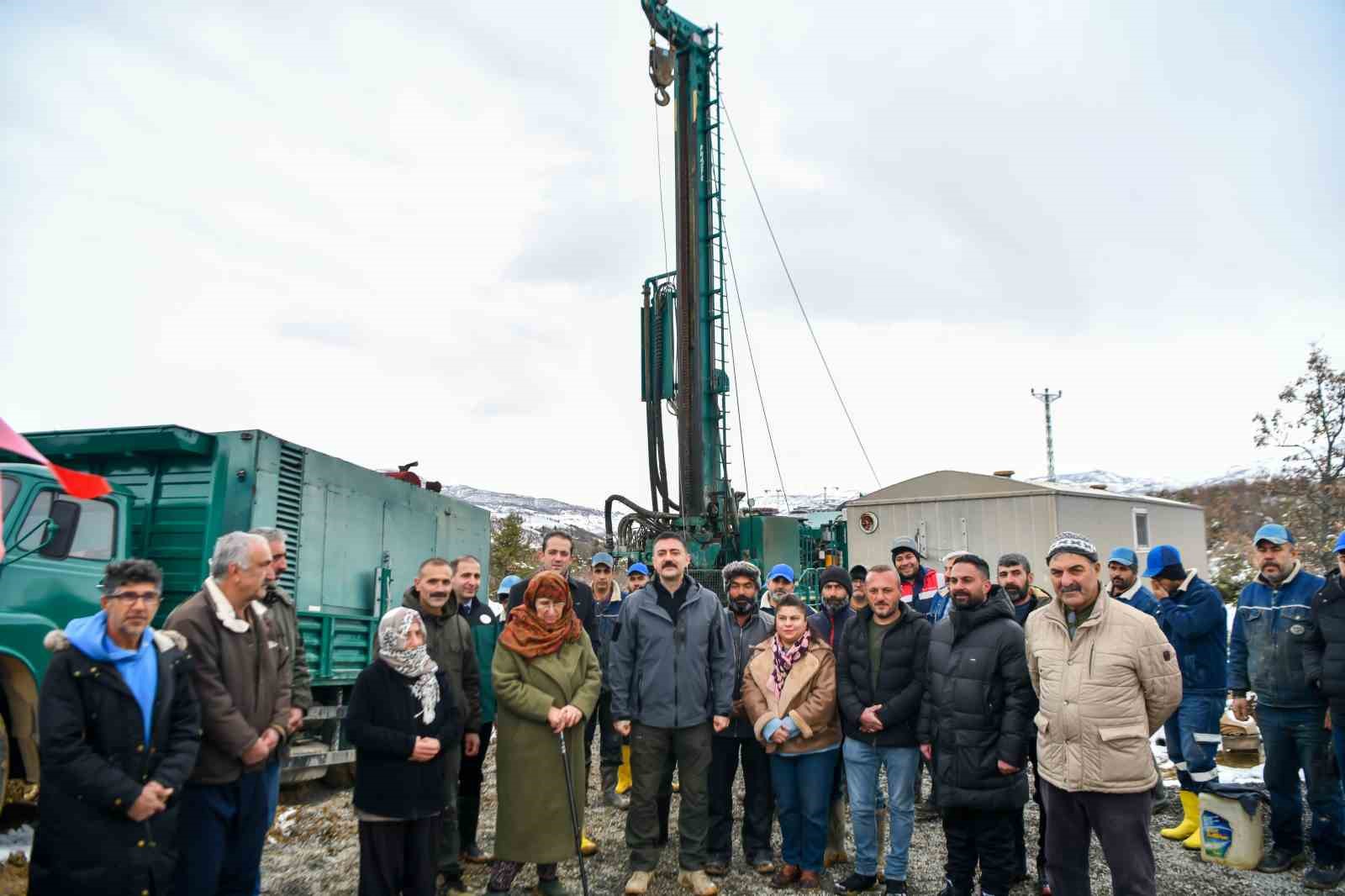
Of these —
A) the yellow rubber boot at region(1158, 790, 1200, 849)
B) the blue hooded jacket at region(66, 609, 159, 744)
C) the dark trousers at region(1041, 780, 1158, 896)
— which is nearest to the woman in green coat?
the blue hooded jacket at region(66, 609, 159, 744)

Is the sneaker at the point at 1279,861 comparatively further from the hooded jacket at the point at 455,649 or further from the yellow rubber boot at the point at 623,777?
the hooded jacket at the point at 455,649

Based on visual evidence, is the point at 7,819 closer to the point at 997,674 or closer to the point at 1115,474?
the point at 997,674

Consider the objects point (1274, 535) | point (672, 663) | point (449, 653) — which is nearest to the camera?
point (449, 653)

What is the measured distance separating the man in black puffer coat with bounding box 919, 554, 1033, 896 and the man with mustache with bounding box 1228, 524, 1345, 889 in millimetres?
1922

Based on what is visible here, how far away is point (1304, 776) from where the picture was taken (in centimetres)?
509

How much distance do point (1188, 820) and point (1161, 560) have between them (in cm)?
169

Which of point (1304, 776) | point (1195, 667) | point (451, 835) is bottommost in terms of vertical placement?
point (451, 835)

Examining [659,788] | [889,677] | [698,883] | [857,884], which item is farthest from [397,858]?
[889,677]

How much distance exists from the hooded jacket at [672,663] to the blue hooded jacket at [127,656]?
2.42 meters

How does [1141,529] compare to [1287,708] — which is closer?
[1287,708]

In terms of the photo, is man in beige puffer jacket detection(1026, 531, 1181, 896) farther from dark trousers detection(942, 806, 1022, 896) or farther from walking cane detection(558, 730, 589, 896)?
walking cane detection(558, 730, 589, 896)

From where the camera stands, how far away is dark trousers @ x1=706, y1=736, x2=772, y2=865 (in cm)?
519

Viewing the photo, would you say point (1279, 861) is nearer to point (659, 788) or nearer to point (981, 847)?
point (981, 847)

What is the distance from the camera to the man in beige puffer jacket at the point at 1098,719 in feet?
11.9
